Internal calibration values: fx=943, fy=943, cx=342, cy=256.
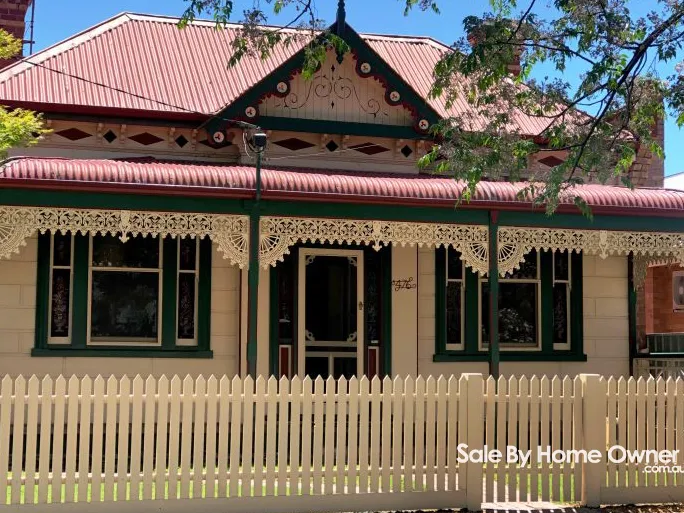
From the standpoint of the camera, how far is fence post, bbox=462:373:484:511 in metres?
8.48

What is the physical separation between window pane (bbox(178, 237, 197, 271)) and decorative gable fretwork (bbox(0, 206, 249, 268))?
5.69ft

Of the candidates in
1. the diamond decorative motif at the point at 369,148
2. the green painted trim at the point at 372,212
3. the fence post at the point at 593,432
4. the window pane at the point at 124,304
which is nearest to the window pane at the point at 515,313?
the green painted trim at the point at 372,212

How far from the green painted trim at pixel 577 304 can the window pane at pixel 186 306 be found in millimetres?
5839

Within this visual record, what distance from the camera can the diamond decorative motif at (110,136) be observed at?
44.3ft

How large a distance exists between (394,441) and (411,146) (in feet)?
22.4

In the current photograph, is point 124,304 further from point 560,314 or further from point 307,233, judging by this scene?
point 560,314

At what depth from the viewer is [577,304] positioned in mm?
14680

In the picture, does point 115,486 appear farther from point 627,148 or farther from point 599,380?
point 627,148

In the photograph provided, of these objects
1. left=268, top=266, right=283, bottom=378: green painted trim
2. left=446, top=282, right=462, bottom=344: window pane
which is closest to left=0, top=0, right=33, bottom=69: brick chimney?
left=268, top=266, right=283, bottom=378: green painted trim

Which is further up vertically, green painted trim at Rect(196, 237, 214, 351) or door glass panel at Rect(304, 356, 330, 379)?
green painted trim at Rect(196, 237, 214, 351)

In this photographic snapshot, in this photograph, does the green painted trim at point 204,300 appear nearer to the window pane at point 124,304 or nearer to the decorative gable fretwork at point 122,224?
the window pane at point 124,304

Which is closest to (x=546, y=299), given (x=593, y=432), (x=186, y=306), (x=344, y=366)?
(x=344, y=366)

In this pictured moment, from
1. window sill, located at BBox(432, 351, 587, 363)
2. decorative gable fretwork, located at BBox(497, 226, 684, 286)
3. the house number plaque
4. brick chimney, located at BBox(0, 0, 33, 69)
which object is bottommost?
window sill, located at BBox(432, 351, 587, 363)

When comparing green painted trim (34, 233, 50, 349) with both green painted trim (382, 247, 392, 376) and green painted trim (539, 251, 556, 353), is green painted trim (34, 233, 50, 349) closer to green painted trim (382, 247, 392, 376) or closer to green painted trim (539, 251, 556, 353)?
green painted trim (382, 247, 392, 376)
